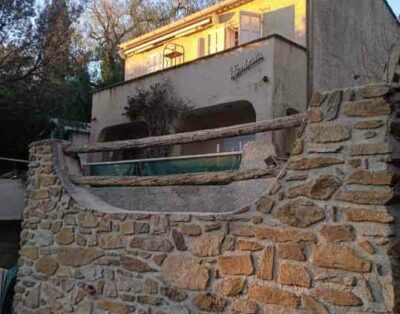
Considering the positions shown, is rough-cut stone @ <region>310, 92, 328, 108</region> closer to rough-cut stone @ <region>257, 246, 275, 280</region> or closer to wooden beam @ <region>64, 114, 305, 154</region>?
wooden beam @ <region>64, 114, 305, 154</region>

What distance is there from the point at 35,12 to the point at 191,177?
10.9m

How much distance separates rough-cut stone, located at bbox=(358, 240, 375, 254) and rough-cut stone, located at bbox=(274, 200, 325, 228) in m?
0.38

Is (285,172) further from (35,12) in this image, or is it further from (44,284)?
(35,12)

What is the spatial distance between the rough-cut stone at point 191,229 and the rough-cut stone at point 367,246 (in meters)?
1.62

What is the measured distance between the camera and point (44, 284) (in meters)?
6.29

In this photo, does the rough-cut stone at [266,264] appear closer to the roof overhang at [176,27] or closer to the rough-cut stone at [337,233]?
the rough-cut stone at [337,233]

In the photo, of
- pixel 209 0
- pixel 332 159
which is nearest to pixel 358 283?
pixel 332 159

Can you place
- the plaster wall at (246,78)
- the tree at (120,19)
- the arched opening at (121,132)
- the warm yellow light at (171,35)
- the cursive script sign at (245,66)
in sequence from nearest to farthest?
the plaster wall at (246,78) → the cursive script sign at (245,66) → the warm yellow light at (171,35) → the arched opening at (121,132) → the tree at (120,19)

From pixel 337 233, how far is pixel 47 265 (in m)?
3.87

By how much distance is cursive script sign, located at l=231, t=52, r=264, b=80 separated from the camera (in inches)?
429

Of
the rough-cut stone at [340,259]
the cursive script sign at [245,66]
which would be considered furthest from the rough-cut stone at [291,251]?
the cursive script sign at [245,66]

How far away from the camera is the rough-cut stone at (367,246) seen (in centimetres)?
374

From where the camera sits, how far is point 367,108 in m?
3.92

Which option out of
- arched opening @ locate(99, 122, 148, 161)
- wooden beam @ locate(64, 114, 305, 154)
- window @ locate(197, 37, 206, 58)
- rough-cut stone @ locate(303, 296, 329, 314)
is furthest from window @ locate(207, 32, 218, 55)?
rough-cut stone @ locate(303, 296, 329, 314)
